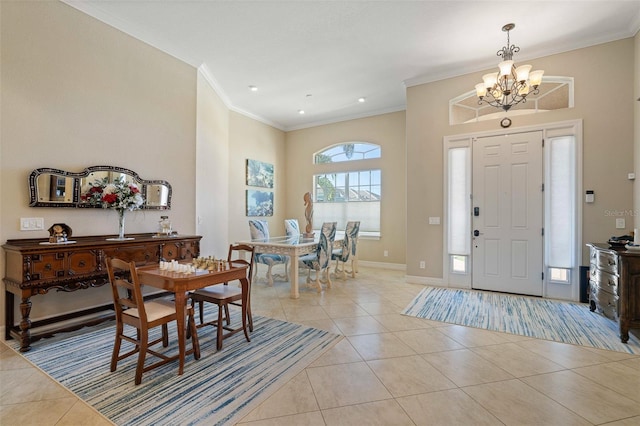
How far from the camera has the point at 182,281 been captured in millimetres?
2219

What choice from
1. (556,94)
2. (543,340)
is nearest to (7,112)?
(543,340)

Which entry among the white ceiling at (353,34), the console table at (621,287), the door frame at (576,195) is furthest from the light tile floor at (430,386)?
the white ceiling at (353,34)

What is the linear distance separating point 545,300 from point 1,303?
20.7 ft

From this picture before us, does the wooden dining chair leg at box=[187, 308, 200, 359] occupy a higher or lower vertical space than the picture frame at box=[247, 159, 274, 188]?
lower

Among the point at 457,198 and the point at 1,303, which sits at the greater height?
the point at 457,198

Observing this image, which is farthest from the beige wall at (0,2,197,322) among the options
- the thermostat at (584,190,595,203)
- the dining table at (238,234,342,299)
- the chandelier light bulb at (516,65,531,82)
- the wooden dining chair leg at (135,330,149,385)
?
the thermostat at (584,190,595,203)

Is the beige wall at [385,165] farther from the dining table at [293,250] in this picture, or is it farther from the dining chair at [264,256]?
the dining table at [293,250]

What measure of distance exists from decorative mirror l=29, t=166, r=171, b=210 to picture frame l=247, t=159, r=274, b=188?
300 cm

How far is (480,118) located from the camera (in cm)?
471

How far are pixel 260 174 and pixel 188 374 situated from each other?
529 centimetres

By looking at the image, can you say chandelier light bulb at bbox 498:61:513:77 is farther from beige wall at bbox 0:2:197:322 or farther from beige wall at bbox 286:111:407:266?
beige wall at bbox 0:2:197:322

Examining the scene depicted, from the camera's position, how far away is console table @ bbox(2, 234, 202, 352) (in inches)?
100

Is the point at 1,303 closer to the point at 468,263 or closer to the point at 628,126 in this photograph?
the point at 468,263

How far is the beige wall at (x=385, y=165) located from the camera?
21.1 ft
